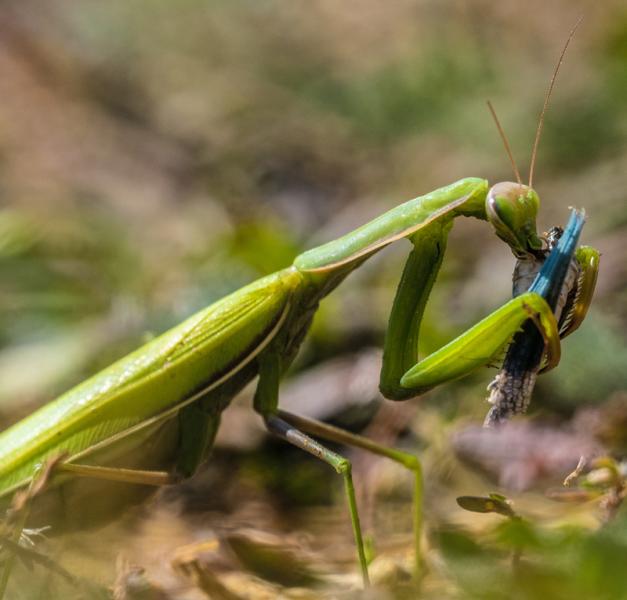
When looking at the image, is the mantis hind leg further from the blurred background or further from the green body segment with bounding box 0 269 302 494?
the green body segment with bounding box 0 269 302 494

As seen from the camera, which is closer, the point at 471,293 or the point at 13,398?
the point at 13,398

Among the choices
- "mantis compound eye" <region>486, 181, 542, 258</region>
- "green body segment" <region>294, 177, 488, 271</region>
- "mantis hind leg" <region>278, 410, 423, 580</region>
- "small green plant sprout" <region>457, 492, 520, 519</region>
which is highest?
"green body segment" <region>294, 177, 488, 271</region>

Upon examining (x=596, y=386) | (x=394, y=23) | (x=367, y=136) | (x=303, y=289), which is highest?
(x=394, y=23)

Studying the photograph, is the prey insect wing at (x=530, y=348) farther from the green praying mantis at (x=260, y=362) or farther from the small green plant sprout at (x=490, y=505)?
the small green plant sprout at (x=490, y=505)

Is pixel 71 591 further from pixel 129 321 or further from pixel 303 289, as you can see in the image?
pixel 129 321

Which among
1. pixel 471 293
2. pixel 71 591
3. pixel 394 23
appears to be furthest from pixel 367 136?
pixel 71 591

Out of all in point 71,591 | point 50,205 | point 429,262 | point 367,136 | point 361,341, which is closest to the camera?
point 71,591

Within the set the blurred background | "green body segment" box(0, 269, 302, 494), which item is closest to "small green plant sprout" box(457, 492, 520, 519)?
the blurred background
